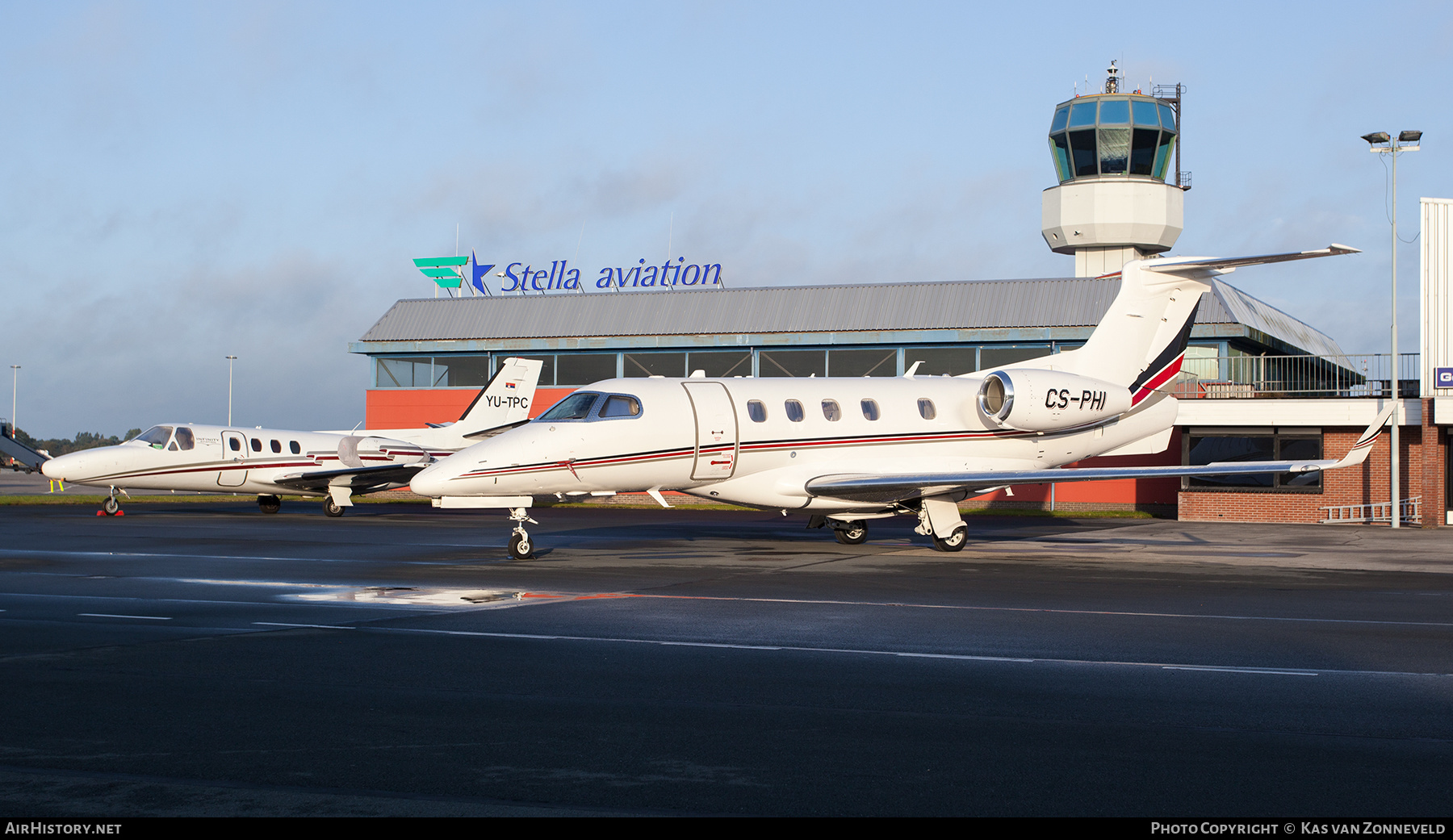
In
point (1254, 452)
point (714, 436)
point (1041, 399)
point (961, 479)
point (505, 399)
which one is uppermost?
point (505, 399)

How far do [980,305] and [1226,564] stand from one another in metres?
22.1

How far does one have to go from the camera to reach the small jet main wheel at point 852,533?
22703mm

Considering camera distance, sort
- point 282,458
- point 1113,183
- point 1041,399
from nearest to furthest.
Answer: point 1041,399, point 282,458, point 1113,183

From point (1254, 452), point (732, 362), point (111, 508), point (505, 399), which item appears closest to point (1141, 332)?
point (1254, 452)

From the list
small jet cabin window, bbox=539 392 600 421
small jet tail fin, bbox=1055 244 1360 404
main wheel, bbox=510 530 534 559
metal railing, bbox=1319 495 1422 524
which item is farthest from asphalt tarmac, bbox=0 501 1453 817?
metal railing, bbox=1319 495 1422 524

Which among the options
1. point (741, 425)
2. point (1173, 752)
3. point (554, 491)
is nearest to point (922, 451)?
point (741, 425)

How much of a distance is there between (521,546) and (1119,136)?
36448 mm

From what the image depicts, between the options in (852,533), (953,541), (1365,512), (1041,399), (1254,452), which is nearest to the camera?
(953,541)

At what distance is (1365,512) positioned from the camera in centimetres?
3234

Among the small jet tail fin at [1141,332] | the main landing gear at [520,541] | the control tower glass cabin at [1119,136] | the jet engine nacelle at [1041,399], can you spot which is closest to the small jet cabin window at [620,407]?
the main landing gear at [520,541]

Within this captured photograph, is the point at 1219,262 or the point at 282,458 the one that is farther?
the point at 282,458

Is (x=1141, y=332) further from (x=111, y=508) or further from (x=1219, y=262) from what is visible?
(x=111, y=508)

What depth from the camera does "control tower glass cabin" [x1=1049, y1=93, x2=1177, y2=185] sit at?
47125 mm

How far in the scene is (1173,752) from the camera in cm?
641
